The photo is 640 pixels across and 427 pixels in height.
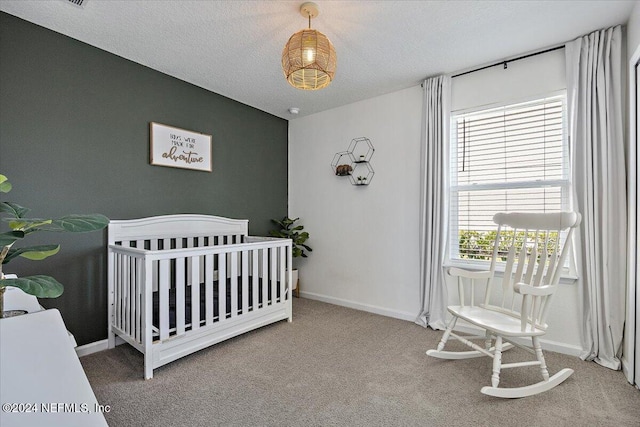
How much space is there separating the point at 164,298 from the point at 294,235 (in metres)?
1.94

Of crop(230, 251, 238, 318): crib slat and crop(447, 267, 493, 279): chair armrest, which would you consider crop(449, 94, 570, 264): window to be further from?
crop(230, 251, 238, 318): crib slat

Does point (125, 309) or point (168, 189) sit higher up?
point (168, 189)

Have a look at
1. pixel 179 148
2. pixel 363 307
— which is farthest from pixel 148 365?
pixel 363 307

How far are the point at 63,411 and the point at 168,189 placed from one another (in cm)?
255

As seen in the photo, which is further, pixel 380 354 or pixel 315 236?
pixel 315 236

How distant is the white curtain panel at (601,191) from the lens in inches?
83.2

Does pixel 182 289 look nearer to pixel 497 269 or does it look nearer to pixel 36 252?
pixel 36 252

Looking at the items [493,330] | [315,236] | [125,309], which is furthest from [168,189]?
[493,330]

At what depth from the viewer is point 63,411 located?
0.56 metres

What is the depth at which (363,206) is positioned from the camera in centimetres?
348

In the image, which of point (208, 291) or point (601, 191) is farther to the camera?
point (208, 291)

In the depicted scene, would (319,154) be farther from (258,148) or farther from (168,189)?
(168,189)

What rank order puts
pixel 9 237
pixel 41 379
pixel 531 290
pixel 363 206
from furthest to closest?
pixel 363 206
pixel 531 290
pixel 9 237
pixel 41 379

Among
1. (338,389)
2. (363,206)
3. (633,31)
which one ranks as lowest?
(338,389)
